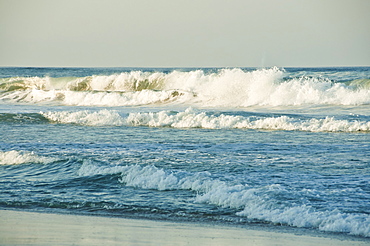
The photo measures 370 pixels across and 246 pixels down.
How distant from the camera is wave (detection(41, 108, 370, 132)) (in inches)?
697


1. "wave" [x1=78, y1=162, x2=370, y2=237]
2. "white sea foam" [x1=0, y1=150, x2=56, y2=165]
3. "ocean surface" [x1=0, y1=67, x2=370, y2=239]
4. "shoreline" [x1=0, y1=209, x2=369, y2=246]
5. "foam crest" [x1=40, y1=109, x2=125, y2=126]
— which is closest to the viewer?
"shoreline" [x1=0, y1=209, x2=369, y2=246]

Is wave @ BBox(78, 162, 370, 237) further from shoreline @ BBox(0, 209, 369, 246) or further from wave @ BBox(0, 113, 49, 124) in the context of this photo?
wave @ BBox(0, 113, 49, 124)

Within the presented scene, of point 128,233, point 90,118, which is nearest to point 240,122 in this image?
point 90,118

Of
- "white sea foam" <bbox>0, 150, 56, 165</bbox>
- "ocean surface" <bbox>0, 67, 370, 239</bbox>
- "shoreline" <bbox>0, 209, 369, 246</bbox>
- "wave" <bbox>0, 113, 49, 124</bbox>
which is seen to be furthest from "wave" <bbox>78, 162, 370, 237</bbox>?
"wave" <bbox>0, 113, 49, 124</bbox>

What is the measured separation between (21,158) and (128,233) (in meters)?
6.21

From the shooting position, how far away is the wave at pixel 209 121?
17.7 m

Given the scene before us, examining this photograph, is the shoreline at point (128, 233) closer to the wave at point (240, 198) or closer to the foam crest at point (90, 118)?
the wave at point (240, 198)

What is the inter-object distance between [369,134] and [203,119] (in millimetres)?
6358

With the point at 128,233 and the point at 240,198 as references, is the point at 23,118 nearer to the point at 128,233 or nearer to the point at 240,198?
the point at 240,198

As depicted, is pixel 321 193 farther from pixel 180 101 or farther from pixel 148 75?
pixel 148 75

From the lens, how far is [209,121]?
1988 cm

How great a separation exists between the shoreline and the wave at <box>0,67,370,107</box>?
19534 mm

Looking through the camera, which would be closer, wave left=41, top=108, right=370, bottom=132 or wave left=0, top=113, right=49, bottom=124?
wave left=41, top=108, right=370, bottom=132

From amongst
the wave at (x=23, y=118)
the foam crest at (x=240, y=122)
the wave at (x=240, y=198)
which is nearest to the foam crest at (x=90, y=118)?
the wave at (x=23, y=118)
